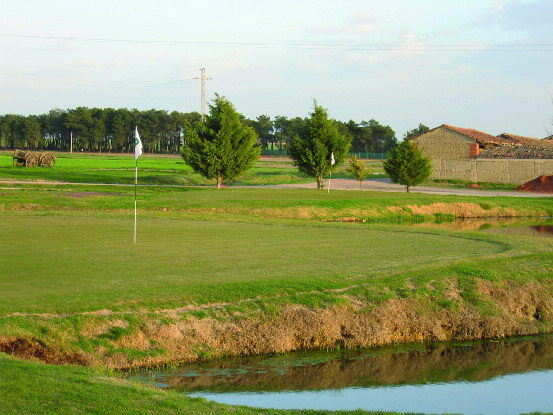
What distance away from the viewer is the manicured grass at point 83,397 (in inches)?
337

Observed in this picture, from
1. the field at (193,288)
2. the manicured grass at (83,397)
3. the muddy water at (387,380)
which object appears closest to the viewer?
the manicured grass at (83,397)

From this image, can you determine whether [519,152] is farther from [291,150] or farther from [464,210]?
[464,210]

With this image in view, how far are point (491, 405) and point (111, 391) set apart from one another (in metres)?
6.18

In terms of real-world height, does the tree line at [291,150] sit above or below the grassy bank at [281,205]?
above

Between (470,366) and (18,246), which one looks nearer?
(470,366)

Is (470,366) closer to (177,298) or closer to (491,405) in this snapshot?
(491,405)

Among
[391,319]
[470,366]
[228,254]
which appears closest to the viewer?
[470,366]

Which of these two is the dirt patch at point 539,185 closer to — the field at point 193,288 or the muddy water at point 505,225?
the muddy water at point 505,225

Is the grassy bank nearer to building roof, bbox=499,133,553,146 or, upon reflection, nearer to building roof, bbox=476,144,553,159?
building roof, bbox=476,144,553,159

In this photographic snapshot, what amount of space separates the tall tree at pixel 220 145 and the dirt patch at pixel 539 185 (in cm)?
3322

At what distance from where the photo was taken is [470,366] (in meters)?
14.6

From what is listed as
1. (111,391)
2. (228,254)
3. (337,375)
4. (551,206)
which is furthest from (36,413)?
(551,206)

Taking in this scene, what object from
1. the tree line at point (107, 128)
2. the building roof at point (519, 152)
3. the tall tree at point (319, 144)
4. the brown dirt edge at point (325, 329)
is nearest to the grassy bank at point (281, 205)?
the tall tree at point (319, 144)

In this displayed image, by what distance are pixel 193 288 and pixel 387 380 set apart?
14.9 feet
